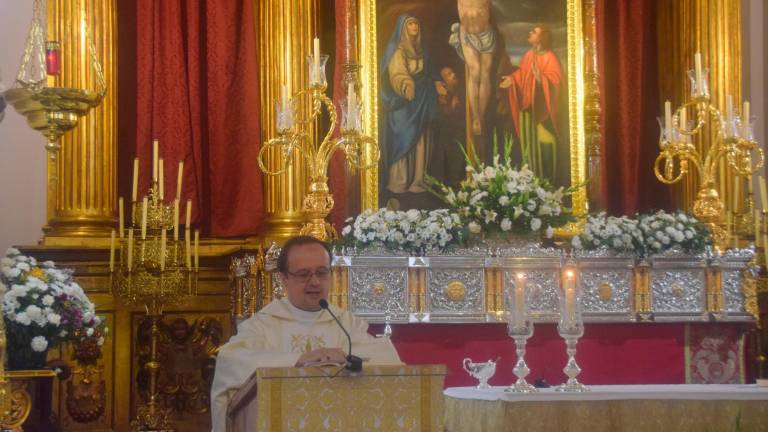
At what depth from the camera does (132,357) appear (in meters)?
10.8

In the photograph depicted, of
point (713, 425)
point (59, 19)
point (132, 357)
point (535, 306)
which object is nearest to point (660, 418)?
point (713, 425)

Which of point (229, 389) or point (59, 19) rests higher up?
point (59, 19)

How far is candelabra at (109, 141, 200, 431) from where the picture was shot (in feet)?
31.9

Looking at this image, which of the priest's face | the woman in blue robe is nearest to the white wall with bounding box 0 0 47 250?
the woman in blue robe

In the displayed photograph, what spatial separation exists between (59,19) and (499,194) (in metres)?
3.95

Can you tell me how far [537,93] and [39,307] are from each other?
18.5ft

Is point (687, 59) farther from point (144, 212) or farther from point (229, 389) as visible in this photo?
point (229, 389)

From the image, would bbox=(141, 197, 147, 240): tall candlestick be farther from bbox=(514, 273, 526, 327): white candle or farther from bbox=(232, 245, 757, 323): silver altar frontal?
bbox=(514, 273, 526, 327): white candle

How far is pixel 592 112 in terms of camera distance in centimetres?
1169

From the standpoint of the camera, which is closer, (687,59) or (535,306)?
(535,306)

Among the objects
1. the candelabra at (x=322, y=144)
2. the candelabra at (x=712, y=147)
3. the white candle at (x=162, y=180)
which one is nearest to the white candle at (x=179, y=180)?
the white candle at (x=162, y=180)

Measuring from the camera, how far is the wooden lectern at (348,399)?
15.4 ft

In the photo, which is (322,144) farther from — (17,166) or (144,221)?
(17,166)

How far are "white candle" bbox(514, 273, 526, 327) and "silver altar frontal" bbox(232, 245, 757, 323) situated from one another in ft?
6.85
